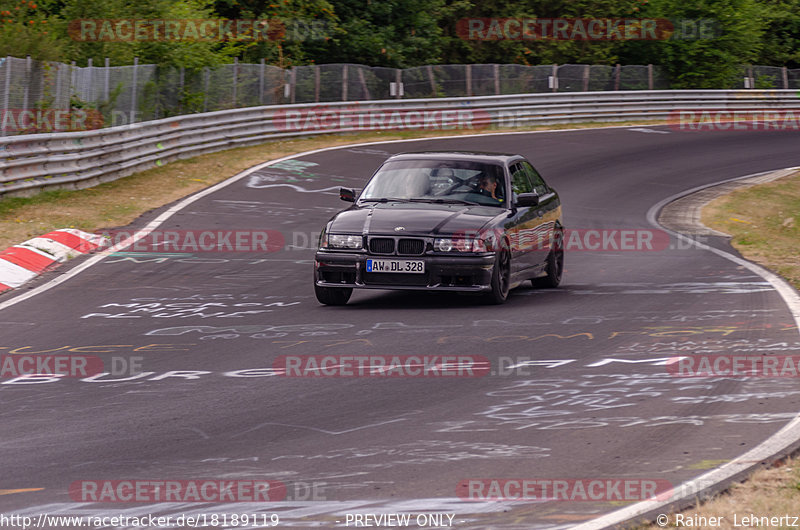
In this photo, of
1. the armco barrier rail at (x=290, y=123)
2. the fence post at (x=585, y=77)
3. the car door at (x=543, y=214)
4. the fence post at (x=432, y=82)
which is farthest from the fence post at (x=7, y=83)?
the fence post at (x=585, y=77)

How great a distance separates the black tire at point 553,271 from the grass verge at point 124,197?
702cm

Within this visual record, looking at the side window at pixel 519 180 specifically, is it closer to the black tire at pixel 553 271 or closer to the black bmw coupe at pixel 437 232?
the black bmw coupe at pixel 437 232

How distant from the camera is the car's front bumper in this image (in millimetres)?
11031

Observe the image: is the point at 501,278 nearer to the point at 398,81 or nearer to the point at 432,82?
the point at 398,81

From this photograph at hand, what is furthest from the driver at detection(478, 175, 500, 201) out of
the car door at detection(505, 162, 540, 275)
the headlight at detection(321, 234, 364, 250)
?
the headlight at detection(321, 234, 364, 250)

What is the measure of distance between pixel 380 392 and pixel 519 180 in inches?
223

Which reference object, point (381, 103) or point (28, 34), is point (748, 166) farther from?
point (28, 34)

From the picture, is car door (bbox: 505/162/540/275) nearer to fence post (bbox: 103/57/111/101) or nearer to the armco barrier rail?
the armco barrier rail

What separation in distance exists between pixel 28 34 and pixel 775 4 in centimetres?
3925

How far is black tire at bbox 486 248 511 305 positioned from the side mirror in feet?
2.13

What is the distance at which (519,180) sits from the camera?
1283 cm

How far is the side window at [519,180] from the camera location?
12.5 m

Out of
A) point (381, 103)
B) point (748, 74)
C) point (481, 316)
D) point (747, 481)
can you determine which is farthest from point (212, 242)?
point (748, 74)

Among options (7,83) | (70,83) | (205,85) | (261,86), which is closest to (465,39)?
(261,86)
